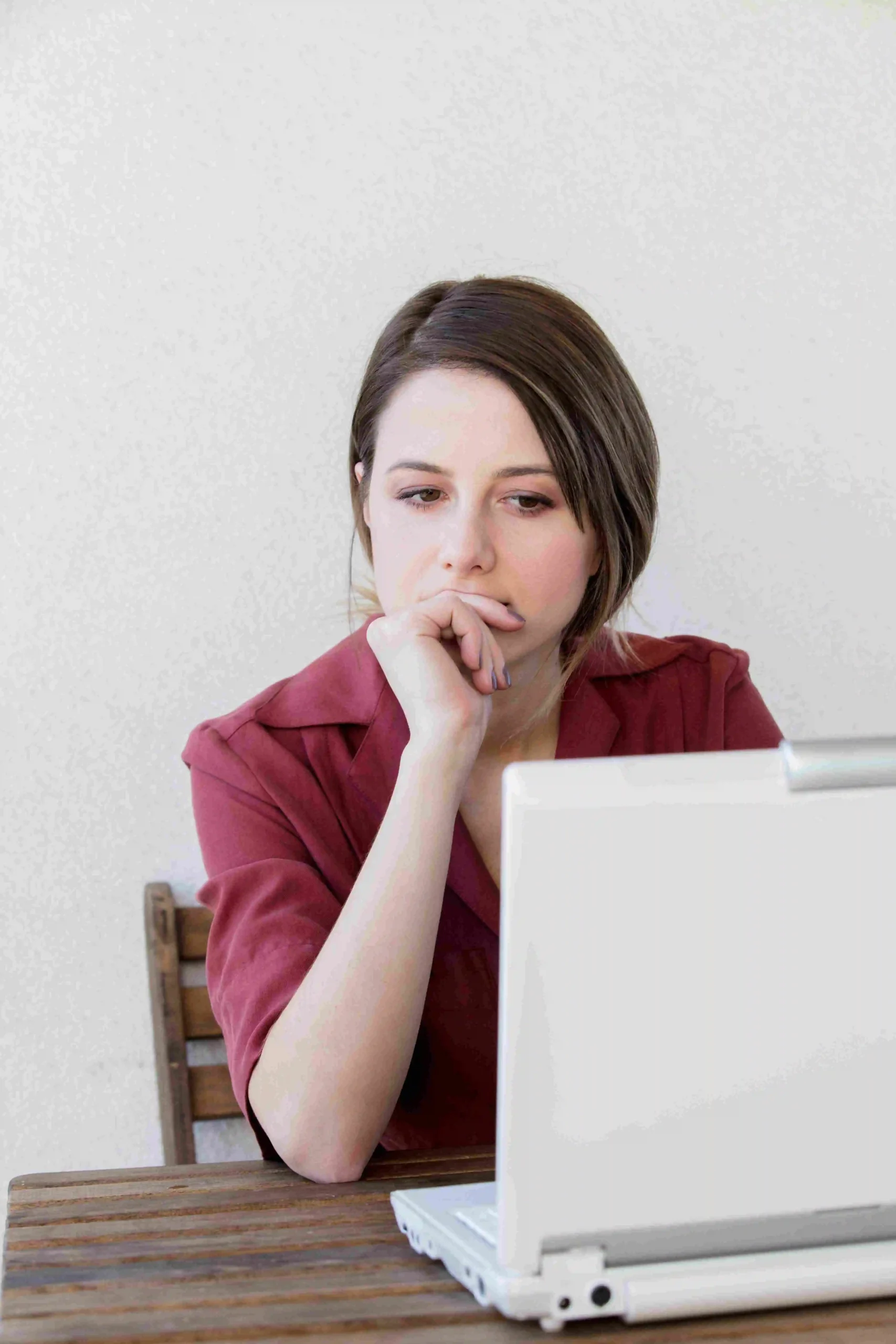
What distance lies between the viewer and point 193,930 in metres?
1.75

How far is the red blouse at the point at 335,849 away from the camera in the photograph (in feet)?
3.91

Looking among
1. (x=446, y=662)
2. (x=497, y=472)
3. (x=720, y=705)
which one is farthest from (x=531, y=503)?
(x=720, y=705)

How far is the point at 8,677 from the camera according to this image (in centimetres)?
173

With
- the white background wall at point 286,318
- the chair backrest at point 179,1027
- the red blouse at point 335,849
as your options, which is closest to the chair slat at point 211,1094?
the chair backrest at point 179,1027

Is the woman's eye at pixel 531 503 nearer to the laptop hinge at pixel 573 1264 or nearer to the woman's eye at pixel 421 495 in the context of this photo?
the woman's eye at pixel 421 495

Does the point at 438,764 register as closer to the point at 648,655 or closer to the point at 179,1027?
the point at 648,655

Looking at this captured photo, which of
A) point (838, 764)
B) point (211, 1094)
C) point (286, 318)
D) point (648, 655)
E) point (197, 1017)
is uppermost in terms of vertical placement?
point (286, 318)

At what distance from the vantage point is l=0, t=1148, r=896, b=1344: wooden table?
69cm

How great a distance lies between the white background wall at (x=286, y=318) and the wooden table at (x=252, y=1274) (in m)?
0.82

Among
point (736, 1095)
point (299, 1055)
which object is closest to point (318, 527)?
point (299, 1055)

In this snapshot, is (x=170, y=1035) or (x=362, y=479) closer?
(x=362, y=479)

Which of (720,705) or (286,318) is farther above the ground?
(286,318)

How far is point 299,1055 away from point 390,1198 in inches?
5.1

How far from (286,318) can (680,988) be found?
4.31ft
